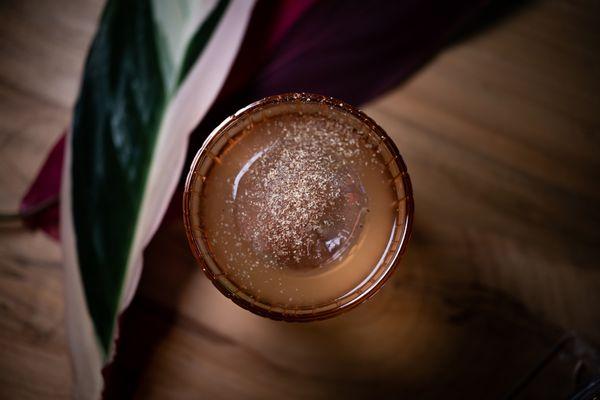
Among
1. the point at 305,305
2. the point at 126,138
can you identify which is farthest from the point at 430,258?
the point at 126,138

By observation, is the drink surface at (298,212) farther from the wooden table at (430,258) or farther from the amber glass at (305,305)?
the wooden table at (430,258)

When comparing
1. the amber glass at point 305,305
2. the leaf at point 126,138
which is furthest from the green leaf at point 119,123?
the amber glass at point 305,305

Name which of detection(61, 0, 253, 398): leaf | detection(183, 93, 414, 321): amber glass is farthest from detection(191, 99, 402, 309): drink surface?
detection(61, 0, 253, 398): leaf

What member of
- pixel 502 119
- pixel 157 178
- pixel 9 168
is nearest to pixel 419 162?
pixel 502 119

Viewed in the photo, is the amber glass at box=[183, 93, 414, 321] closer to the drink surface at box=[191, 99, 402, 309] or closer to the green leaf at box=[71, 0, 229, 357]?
the drink surface at box=[191, 99, 402, 309]

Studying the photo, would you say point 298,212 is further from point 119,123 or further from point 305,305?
point 119,123

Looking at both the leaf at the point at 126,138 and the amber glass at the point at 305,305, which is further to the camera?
the leaf at the point at 126,138
